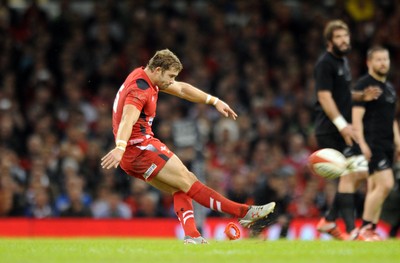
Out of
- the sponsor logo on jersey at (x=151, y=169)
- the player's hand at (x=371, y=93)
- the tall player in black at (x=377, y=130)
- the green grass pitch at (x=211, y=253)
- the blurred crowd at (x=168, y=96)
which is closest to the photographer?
the green grass pitch at (x=211, y=253)

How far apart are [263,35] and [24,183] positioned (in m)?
6.41

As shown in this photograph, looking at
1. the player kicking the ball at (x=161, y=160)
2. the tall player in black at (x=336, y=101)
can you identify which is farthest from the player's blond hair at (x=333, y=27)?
the player kicking the ball at (x=161, y=160)

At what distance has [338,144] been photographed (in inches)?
457

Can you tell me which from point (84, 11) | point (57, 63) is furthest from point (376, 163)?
point (84, 11)

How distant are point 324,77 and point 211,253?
345 centimetres

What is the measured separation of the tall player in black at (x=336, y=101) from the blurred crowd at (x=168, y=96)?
13.1 ft

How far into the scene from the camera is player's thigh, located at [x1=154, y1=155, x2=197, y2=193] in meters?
9.89

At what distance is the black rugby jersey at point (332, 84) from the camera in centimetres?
1146

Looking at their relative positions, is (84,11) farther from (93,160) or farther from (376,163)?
(376,163)

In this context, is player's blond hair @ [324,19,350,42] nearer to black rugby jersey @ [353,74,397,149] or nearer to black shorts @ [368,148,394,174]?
black rugby jersey @ [353,74,397,149]

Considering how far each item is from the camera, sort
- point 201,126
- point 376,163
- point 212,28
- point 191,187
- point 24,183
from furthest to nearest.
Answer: point 212,28
point 201,126
point 24,183
point 376,163
point 191,187

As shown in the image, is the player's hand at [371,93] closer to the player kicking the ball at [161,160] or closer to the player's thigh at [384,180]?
the player's thigh at [384,180]

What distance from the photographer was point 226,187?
56.4ft

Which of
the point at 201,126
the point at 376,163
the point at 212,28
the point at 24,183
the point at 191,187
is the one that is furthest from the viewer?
the point at 212,28
